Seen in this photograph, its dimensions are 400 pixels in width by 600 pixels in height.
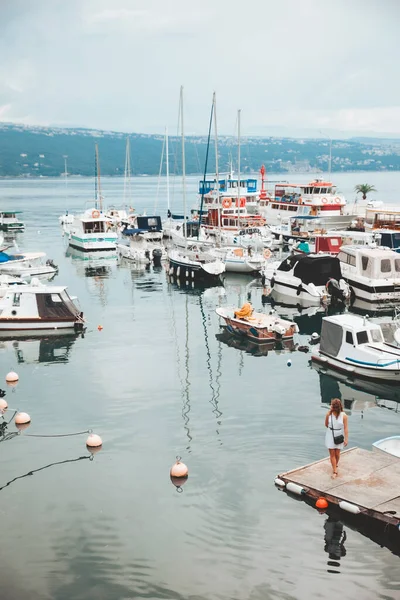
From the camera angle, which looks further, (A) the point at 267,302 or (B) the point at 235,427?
(A) the point at 267,302

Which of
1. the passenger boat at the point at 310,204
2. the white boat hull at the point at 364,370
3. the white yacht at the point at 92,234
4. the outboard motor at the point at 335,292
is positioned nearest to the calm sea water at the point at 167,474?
A: the white boat hull at the point at 364,370

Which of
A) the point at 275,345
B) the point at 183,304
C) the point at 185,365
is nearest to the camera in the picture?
the point at 185,365

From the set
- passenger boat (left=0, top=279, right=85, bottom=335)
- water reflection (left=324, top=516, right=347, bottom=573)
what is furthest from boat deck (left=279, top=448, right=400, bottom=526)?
passenger boat (left=0, top=279, right=85, bottom=335)

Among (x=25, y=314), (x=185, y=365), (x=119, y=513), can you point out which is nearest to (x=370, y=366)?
(x=185, y=365)

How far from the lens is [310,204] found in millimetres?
79000

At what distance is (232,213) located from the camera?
74625 millimetres

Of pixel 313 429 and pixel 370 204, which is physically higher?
pixel 370 204

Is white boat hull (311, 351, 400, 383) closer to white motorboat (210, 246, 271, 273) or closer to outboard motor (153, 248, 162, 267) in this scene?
white motorboat (210, 246, 271, 273)

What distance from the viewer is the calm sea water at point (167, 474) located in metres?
13.7

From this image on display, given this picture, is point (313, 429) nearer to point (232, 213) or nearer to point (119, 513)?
point (119, 513)

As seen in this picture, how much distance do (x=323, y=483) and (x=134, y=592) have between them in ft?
17.9

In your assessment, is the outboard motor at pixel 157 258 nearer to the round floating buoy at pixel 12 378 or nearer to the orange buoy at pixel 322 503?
the round floating buoy at pixel 12 378

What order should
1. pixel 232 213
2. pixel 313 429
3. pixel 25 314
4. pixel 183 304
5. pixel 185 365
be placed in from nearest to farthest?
pixel 313 429 < pixel 185 365 < pixel 25 314 < pixel 183 304 < pixel 232 213

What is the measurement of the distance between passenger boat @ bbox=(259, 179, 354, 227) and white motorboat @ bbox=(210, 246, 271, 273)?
2472 cm
